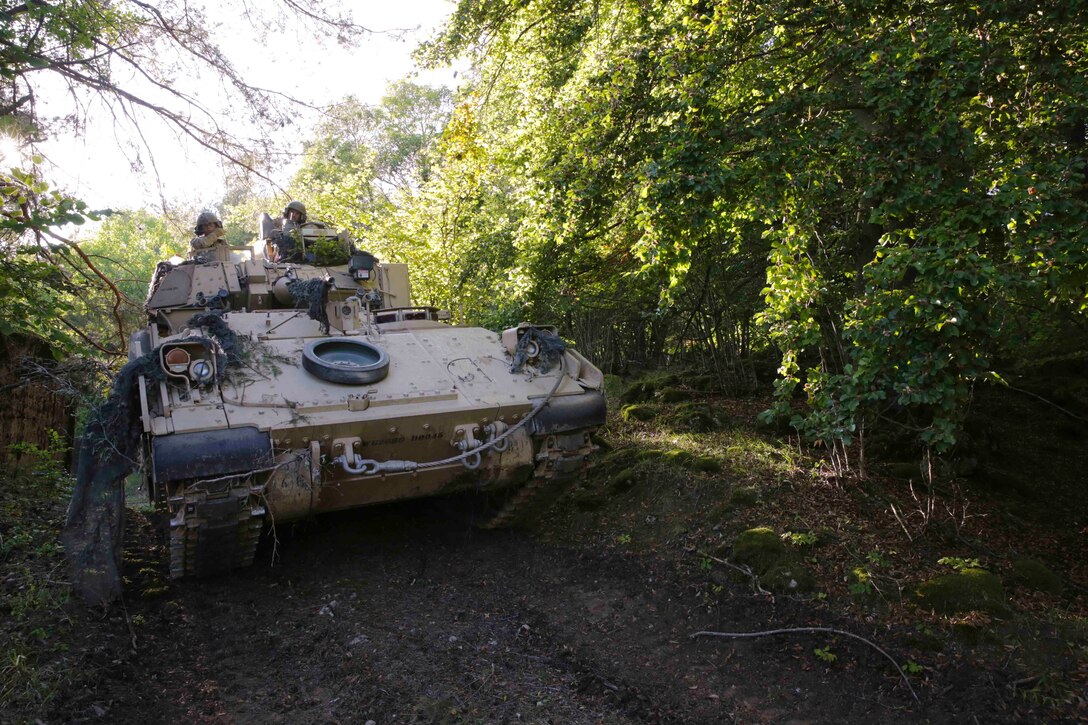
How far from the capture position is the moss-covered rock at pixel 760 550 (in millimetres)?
5149

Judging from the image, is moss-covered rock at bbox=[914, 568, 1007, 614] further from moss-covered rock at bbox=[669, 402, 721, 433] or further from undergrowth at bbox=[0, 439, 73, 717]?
undergrowth at bbox=[0, 439, 73, 717]

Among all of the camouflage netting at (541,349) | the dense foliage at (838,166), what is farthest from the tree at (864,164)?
the camouflage netting at (541,349)

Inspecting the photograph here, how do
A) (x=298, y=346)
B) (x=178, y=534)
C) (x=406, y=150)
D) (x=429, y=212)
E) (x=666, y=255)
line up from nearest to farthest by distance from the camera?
1. (x=178, y=534)
2. (x=666, y=255)
3. (x=298, y=346)
4. (x=429, y=212)
5. (x=406, y=150)

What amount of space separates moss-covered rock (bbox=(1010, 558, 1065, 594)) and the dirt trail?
1.36 m

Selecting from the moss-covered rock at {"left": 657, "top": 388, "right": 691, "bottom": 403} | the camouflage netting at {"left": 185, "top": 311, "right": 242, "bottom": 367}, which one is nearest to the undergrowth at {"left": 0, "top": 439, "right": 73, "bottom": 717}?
the camouflage netting at {"left": 185, "top": 311, "right": 242, "bottom": 367}

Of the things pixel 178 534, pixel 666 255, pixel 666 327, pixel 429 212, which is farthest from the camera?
pixel 666 327

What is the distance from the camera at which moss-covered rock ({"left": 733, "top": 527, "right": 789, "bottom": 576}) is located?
5.15 meters

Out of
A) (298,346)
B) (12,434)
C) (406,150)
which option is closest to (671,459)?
(298,346)

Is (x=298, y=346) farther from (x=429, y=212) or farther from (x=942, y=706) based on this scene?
(x=429, y=212)

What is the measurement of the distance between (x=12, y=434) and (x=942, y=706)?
8.07m

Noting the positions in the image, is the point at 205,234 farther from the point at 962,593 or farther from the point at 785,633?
the point at 962,593

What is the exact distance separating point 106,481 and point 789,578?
14.9ft

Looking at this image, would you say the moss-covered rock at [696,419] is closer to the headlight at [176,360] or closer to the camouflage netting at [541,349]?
the camouflage netting at [541,349]

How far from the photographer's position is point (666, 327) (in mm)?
14406
